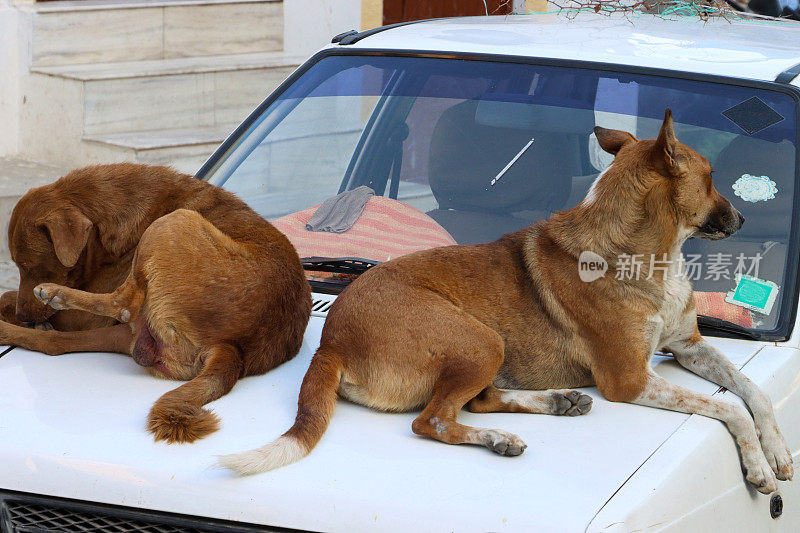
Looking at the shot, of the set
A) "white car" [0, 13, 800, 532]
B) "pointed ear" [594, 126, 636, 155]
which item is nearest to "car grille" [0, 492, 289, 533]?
"white car" [0, 13, 800, 532]

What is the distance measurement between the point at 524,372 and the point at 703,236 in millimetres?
671

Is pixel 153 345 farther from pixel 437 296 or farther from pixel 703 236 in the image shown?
pixel 703 236

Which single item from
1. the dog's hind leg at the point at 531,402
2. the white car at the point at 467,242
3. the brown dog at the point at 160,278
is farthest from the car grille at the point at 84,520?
the dog's hind leg at the point at 531,402

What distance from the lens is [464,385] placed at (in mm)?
2715

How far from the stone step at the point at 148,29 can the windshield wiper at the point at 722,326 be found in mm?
6746

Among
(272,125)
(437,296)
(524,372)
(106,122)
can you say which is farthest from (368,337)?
(106,122)

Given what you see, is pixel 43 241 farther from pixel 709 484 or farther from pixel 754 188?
pixel 754 188

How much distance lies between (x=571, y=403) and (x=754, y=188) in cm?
106

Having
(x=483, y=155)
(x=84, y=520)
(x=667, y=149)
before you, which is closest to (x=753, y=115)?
(x=667, y=149)

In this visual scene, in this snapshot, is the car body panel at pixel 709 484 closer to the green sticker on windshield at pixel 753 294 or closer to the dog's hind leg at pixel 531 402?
the green sticker on windshield at pixel 753 294

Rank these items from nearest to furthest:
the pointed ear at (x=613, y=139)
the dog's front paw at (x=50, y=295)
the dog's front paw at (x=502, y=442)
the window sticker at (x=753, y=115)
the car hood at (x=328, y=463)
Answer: the car hood at (x=328, y=463) → the dog's front paw at (x=502, y=442) → the dog's front paw at (x=50, y=295) → the pointed ear at (x=613, y=139) → the window sticker at (x=753, y=115)

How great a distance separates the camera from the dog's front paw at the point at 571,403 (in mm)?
2723

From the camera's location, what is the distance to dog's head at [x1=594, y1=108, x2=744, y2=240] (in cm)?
291

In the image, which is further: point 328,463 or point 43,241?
point 43,241
